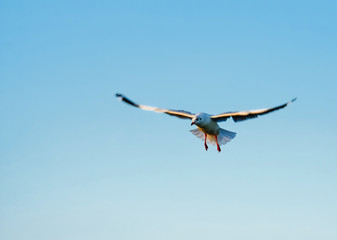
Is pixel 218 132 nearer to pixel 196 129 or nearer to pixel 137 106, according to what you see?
pixel 196 129

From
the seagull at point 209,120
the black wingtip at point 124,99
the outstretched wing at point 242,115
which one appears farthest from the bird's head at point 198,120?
the black wingtip at point 124,99

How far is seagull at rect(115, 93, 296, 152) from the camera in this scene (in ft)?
97.6

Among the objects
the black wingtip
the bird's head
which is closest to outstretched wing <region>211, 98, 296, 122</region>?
the bird's head

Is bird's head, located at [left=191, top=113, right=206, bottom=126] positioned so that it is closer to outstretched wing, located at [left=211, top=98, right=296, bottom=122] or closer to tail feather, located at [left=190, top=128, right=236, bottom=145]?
outstretched wing, located at [left=211, top=98, right=296, bottom=122]

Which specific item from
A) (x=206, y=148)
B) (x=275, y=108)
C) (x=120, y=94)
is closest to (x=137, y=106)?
(x=120, y=94)

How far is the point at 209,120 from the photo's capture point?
31.2 meters

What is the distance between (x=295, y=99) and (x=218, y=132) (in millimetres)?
7490

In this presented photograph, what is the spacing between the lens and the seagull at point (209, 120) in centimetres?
2973

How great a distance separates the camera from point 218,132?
3181 cm

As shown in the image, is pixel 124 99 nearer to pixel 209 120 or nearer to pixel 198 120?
pixel 198 120

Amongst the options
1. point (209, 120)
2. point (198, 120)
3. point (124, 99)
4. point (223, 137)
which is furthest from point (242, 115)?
point (124, 99)

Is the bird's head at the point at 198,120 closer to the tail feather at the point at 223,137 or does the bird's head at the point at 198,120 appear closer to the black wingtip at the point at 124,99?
the tail feather at the point at 223,137

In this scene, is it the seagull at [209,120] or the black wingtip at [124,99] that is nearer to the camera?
the black wingtip at [124,99]

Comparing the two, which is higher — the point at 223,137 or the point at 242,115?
the point at 223,137
